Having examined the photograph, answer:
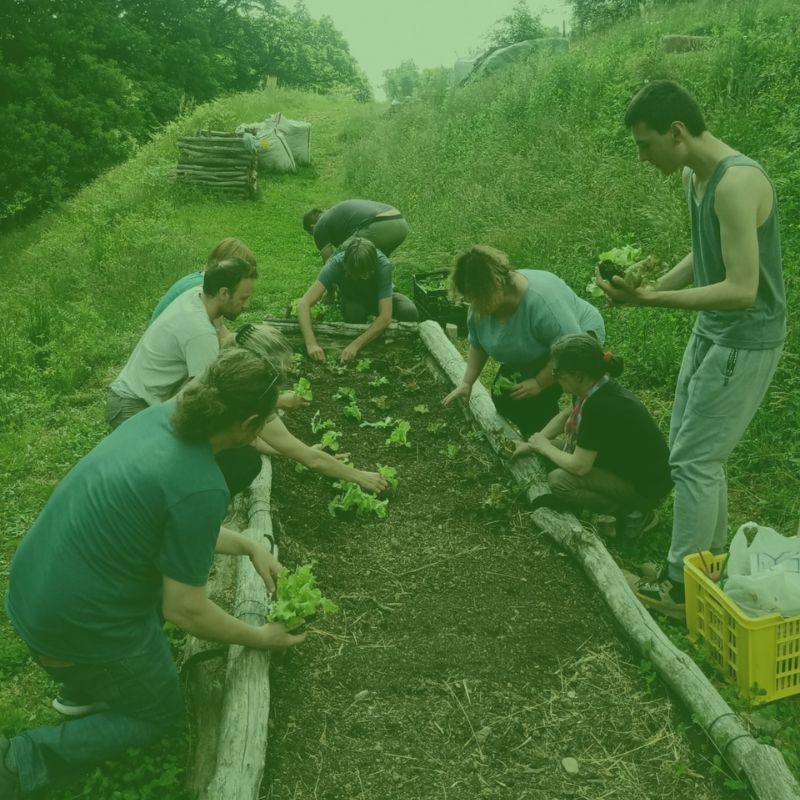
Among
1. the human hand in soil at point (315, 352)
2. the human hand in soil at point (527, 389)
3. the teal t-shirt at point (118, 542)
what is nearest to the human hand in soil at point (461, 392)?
the human hand in soil at point (527, 389)

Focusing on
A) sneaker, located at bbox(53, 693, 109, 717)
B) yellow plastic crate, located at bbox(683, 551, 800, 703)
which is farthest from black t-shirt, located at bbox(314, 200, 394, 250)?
sneaker, located at bbox(53, 693, 109, 717)

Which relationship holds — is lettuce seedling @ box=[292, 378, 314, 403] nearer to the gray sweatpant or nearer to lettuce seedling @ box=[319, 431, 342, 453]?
lettuce seedling @ box=[319, 431, 342, 453]

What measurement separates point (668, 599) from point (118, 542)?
2.54 metres

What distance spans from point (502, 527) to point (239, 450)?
1.55 m

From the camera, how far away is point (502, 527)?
4.71 m

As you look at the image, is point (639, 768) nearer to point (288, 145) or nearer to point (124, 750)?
point (124, 750)

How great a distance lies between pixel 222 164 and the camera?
1480 centimetres

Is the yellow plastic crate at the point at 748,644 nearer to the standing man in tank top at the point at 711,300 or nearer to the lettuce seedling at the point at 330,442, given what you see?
the standing man in tank top at the point at 711,300

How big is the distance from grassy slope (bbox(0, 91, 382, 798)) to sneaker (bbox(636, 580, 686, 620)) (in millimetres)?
2280

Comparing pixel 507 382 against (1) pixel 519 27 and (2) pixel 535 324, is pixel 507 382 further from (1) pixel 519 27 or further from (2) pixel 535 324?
A: (1) pixel 519 27

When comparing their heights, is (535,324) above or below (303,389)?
above

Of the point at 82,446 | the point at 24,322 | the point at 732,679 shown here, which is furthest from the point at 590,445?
Result: the point at 24,322

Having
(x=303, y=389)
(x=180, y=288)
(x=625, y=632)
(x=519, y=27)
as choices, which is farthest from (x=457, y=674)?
(x=519, y=27)

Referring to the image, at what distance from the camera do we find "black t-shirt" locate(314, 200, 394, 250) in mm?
7844
